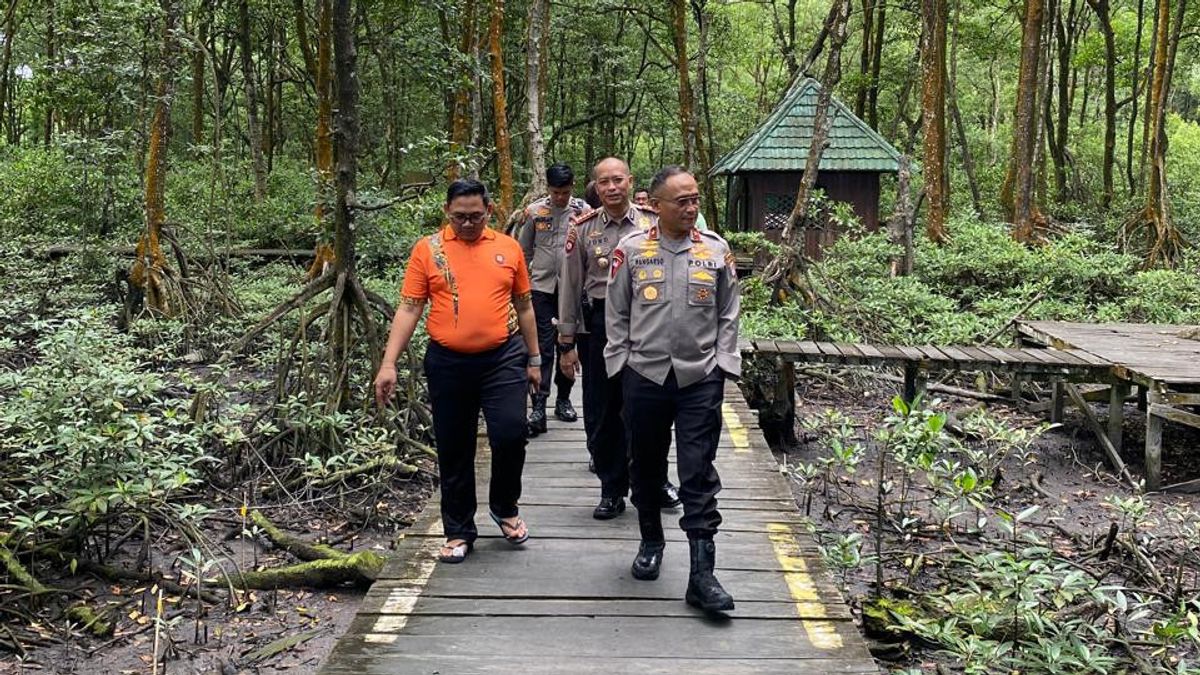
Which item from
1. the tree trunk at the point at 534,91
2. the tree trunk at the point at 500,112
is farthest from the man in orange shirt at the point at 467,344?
the tree trunk at the point at 500,112

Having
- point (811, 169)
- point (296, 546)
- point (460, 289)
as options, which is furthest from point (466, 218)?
point (811, 169)

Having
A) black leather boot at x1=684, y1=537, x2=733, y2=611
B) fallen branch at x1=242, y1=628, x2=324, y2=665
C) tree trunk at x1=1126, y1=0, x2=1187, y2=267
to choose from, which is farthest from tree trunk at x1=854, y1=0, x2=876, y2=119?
black leather boot at x1=684, y1=537, x2=733, y2=611

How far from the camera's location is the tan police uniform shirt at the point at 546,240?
21.5 ft

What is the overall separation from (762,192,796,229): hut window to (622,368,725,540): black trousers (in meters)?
15.8

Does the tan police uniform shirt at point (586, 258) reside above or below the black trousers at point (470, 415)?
above

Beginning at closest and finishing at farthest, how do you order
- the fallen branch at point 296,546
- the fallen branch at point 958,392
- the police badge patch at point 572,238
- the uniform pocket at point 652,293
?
the uniform pocket at point 652,293
the police badge patch at point 572,238
the fallen branch at point 296,546
the fallen branch at point 958,392

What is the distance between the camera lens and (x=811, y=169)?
11609 millimetres

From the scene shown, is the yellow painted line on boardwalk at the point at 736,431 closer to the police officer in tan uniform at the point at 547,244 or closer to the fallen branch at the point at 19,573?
the police officer in tan uniform at the point at 547,244

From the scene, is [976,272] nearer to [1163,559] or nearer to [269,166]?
[1163,559]

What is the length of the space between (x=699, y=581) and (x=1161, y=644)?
2.62 meters

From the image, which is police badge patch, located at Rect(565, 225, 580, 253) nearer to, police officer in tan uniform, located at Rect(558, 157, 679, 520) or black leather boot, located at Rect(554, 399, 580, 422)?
police officer in tan uniform, located at Rect(558, 157, 679, 520)

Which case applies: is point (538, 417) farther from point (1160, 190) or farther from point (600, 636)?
point (1160, 190)

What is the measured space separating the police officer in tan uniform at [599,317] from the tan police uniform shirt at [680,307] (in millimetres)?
770

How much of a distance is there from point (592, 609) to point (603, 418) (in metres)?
1.23
